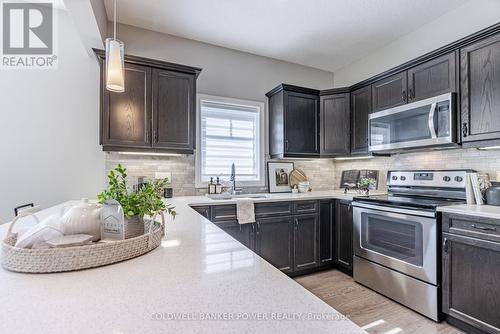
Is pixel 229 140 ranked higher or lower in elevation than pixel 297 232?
higher

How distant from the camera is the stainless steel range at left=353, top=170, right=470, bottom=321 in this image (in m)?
2.06

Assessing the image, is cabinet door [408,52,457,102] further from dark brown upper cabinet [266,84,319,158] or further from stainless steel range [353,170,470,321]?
dark brown upper cabinet [266,84,319,158]

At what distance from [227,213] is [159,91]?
4.72 ft

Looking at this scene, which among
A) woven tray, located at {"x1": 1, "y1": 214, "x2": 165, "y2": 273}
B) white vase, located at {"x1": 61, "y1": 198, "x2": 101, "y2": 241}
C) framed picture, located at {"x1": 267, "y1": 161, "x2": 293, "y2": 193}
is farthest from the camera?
framed picture, located at {"x1": 267, "y1": 161, "x2": 293, "y2": 193}

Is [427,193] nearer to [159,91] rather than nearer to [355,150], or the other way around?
[355,150]

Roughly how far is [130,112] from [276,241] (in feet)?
6.64

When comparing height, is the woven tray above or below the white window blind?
below

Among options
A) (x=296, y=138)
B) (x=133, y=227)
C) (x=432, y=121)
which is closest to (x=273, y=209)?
(x=296, y=138)

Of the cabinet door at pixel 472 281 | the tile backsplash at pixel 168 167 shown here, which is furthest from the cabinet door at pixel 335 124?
the cabinet door at pixel 472 281

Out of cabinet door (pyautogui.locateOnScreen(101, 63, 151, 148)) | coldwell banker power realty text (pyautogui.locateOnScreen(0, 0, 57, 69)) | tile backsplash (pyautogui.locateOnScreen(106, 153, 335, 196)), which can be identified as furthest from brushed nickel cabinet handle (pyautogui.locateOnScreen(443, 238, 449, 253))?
coldwell banker power realty text (pyautogui.locateOnScreen(0, 0, 57, 69))

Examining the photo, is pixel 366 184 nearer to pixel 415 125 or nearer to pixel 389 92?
pixel 415 125

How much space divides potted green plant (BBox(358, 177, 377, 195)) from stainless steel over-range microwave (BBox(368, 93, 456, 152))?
1.52ft

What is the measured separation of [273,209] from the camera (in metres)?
2.79

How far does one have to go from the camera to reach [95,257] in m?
0.79
